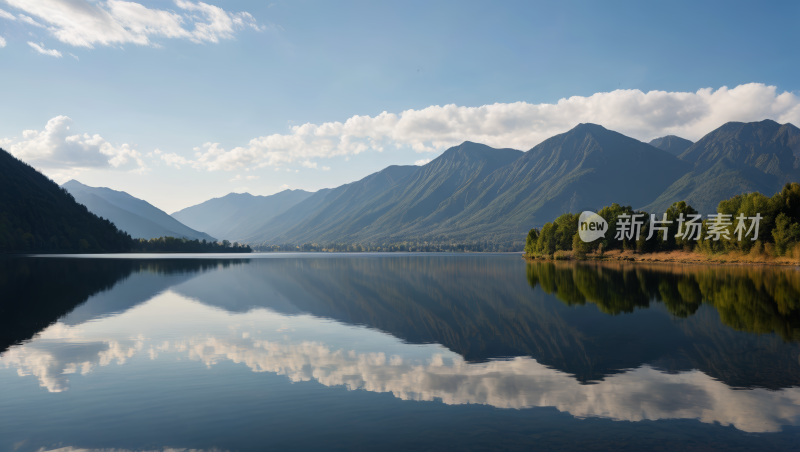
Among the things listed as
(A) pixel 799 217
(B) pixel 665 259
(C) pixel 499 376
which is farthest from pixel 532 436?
(B) pixel 665 259

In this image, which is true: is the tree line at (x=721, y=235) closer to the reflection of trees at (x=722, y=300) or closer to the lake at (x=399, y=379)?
the reflection of trees at (x=722, y=300)

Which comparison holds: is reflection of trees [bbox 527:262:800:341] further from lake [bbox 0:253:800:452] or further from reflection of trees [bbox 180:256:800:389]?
lake [bbox 0:253:800:452]

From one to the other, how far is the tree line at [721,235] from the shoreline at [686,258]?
1.41m

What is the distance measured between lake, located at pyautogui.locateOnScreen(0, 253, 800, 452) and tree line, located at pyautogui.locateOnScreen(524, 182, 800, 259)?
79251 millimetres

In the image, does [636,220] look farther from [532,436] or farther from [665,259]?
[532,436]

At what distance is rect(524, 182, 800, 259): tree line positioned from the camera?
9412cm

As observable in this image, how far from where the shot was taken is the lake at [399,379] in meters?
10.9

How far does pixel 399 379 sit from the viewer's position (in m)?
15.8

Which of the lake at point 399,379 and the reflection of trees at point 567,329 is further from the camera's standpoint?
the reflection of trees at point 567,329

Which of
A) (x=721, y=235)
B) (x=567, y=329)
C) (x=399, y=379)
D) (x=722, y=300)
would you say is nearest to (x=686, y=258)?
(x=721, y=235)

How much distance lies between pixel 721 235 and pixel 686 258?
11389 millimetres

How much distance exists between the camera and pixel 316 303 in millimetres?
37812

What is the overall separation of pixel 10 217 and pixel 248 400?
739 ft

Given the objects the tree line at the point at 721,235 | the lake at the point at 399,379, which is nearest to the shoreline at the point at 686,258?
the tree line at the point at 721,235
